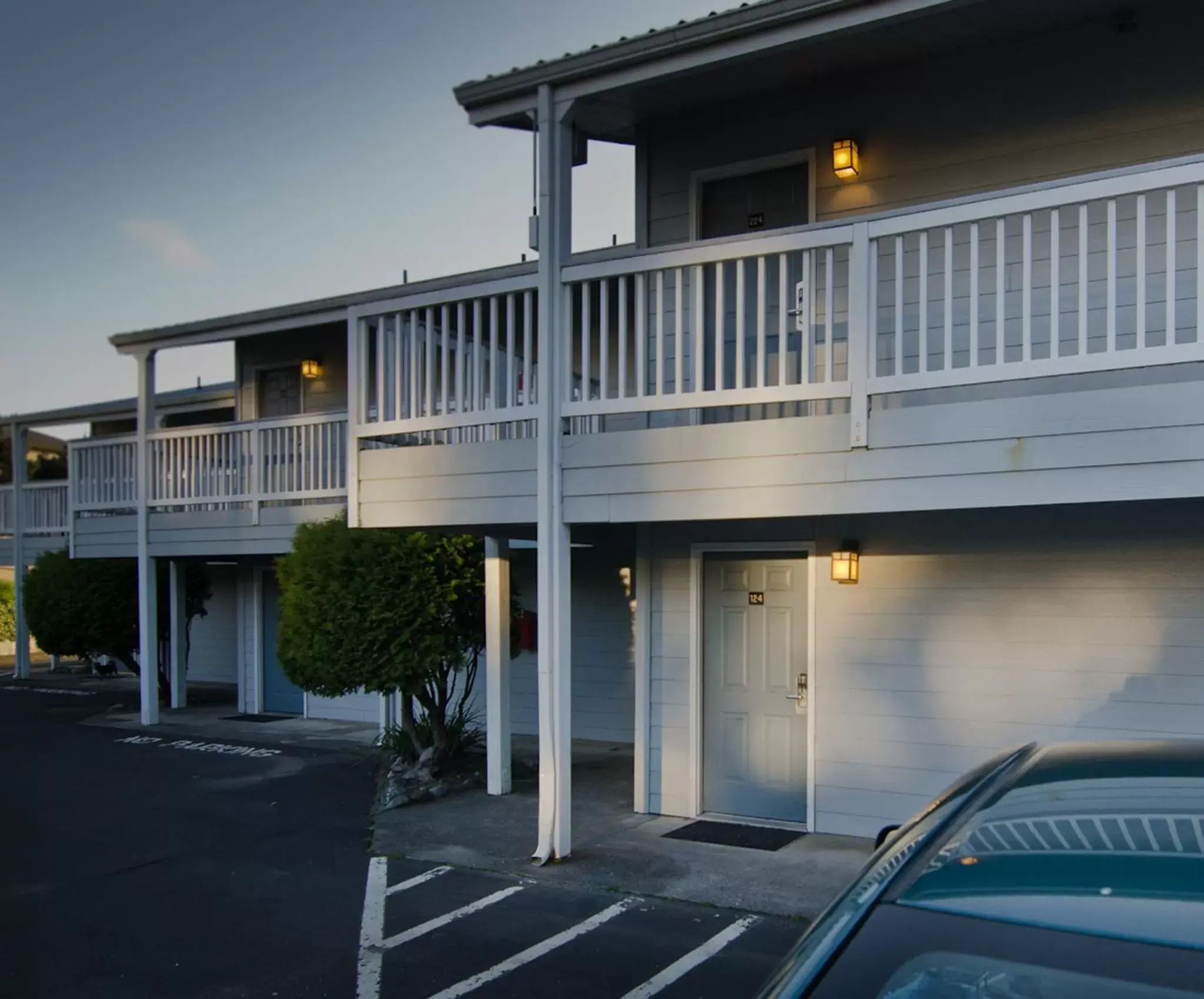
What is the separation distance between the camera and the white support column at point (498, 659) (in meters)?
8.95

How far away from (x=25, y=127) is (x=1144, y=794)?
20.6m

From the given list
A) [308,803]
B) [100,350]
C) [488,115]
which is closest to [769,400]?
[488,115]

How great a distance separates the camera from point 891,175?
7.55 metres

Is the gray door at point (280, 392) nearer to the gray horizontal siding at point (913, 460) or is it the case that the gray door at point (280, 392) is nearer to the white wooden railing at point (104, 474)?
the white wooden railing at point (104, 474)

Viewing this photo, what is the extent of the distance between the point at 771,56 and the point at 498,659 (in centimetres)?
522

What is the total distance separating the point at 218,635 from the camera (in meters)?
18.4

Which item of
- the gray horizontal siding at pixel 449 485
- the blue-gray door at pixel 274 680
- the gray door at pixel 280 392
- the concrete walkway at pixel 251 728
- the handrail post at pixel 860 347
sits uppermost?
the gray door at pixel 280 392

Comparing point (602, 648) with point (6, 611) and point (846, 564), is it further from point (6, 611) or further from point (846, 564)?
point (6, 611)

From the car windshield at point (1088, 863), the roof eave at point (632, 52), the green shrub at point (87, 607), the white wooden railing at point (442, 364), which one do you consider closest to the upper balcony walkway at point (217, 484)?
the green shrub at point (87, 607)

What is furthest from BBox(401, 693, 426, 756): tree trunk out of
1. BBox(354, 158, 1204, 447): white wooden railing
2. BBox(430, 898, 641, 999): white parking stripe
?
BBox(430, 898, 641, 999): white parking stripe

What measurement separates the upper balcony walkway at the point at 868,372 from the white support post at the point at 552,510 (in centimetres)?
11

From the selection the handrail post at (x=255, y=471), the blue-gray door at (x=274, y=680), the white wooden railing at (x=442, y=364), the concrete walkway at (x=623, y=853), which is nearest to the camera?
the concrete walkway at (x=623, y=853)

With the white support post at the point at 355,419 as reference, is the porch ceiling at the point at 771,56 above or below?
above

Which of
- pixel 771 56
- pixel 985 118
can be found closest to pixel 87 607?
pixel 771 56
